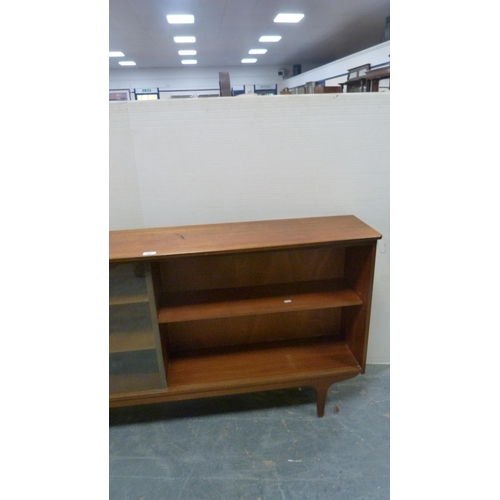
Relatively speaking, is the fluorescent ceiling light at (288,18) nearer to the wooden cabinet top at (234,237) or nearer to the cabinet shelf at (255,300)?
the wooden cabinet top at (234,237)

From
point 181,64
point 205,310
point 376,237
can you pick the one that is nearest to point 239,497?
point 205,310

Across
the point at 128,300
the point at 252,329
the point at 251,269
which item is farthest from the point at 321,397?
the point at 128,300

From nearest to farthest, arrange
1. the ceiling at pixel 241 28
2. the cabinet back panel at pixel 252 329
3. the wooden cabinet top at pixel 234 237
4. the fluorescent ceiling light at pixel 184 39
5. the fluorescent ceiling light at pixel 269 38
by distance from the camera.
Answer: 1. the wooden cabinet top at pixel 234 237
2. the cabinet back panel at pixel 252 329
3. the ceiling at pixel 241 28
4. the fluorescent ceiling light at pixel 184 39
5. the fluorescent ceiling light at pixel 269 38

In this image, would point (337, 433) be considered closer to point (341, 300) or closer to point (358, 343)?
point (358, 343)

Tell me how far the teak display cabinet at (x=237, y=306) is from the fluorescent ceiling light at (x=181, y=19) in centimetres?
543

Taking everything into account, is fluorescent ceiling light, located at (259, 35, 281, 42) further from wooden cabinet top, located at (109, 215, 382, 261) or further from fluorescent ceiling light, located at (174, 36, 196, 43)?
wooden cabinet top, located at (109, 215, 382, 261)

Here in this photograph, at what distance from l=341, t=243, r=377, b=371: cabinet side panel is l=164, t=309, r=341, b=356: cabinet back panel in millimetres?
134

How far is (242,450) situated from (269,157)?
1.46 metres

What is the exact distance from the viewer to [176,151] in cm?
167

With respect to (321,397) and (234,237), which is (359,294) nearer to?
(321,397)

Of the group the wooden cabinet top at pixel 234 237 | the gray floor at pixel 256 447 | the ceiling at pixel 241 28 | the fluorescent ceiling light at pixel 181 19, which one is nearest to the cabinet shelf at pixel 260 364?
the gray floor at pixel 256 447

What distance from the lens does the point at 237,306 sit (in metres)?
1.56

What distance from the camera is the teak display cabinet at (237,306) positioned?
4.74ft

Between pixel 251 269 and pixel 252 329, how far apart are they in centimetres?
38
